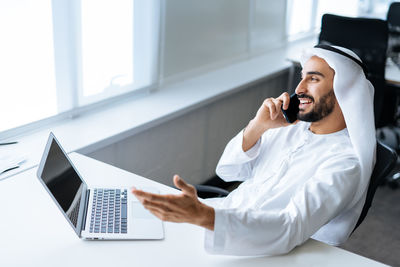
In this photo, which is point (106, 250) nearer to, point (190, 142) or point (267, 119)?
point (267, 119)

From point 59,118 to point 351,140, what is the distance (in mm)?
1708

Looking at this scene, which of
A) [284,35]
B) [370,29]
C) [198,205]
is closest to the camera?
[198,205]

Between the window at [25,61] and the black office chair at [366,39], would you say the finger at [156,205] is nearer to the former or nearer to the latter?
the window at [25,61]

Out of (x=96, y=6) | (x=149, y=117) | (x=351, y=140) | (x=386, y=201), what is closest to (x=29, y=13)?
(x=96, y=6)

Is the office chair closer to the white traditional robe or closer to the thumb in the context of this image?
the white traditional robe

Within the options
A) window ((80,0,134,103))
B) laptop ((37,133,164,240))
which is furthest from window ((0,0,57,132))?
laptop ((37,133,164,240))

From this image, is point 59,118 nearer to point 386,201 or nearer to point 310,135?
point 310,135

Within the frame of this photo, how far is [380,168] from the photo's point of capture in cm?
196

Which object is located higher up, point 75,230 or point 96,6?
point 96,6

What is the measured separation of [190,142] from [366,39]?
1450 millimetres

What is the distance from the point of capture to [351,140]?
76.9 inches

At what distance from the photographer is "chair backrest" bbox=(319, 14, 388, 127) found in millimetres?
3646

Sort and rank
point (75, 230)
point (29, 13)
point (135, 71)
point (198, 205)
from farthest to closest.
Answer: point (135, 71) → point (29, 13) → point (75, 230) → point (198, 205)

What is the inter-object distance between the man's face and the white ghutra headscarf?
62mm
